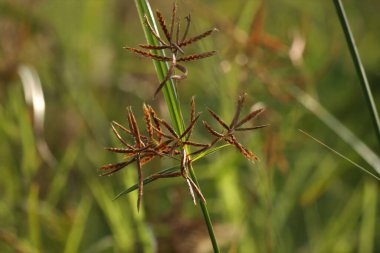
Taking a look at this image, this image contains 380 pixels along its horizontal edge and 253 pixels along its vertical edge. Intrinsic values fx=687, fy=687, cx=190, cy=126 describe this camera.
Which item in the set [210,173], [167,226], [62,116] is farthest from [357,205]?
[62,116]

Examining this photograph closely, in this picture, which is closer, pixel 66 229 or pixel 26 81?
pixel 66 229

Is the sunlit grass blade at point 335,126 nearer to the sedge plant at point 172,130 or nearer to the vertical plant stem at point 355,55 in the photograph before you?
the vertical plant stem at point 355,55

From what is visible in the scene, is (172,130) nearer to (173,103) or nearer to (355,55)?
(173,103)

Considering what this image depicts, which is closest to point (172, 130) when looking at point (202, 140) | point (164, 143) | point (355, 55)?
point (164, 143)

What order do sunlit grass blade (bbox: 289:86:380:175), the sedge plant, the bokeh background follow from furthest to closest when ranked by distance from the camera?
the bokeh background < sunlit grass blade (bbox: 289:86:380:175) < the sedge plant

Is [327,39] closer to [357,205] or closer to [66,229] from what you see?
[357,205]

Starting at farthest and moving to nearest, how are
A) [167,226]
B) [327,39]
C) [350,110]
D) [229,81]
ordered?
[327,39] < [350,110] < [229,81] < [167,226]

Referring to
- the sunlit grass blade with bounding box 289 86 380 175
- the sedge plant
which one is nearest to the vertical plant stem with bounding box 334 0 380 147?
the sedge plant

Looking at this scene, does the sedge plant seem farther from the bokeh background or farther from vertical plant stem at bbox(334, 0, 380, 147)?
the bokeh background

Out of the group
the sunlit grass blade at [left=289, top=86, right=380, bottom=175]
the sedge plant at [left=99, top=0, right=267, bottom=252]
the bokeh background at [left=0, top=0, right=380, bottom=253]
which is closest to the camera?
the sedge plant at [left=99, top=0, right=267, bottom=252]
